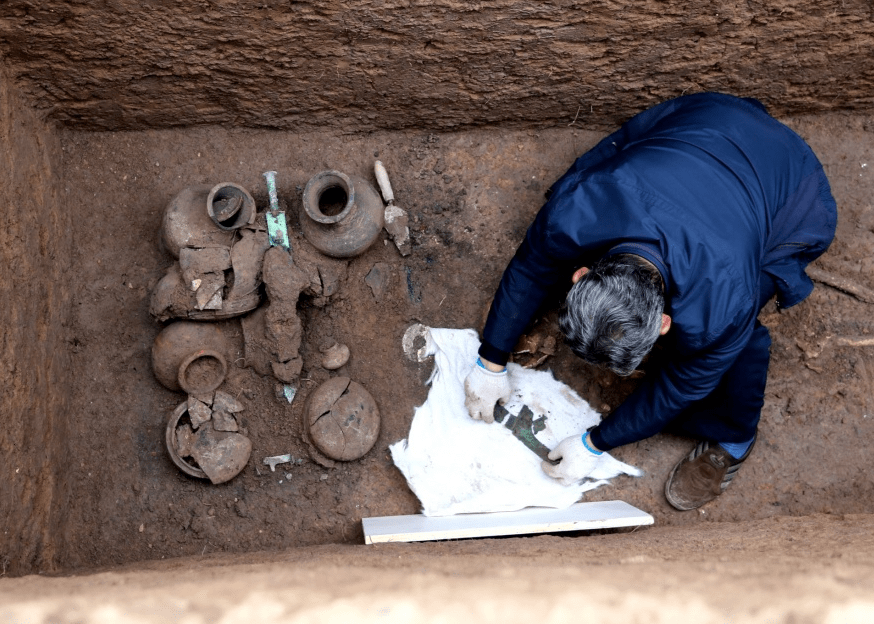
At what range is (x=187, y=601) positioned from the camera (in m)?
1.83

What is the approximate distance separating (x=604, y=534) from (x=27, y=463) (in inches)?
99.3

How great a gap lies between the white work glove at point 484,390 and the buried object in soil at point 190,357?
3.83 feet

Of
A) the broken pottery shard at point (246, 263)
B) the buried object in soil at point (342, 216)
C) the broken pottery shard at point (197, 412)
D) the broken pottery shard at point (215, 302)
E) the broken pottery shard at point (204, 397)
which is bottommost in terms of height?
the broken pottery shard at point (197, 412)

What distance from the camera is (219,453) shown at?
10.5 feet

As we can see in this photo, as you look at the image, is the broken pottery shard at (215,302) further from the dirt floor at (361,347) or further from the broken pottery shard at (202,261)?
the dirt floor at (361,347)

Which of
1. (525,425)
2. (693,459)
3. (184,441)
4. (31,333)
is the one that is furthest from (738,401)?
(31,333)

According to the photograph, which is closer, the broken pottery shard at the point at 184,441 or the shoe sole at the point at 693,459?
the broken pottery shard at the point at 184,441

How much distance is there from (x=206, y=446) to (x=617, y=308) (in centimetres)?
198

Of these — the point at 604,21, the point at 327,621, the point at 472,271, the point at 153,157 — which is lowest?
the point at 327,621

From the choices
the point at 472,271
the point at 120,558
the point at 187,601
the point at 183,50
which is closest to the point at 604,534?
the point at 472,271

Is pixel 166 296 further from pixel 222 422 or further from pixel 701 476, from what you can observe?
pixel 701 476

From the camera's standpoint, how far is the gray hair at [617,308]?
238cm

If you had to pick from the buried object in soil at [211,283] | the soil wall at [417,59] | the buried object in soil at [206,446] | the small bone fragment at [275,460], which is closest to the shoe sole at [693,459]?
the soil wall at [417,59]

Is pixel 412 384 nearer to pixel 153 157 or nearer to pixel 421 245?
pixel 421 245
